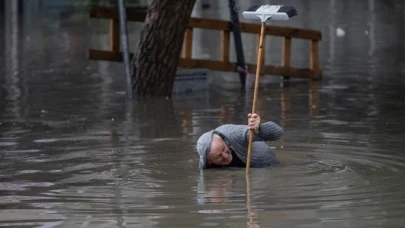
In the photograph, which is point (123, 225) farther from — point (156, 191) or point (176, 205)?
point (156, 191)

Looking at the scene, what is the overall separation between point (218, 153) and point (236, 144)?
0.25 meters

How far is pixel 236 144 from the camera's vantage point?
10133 mm

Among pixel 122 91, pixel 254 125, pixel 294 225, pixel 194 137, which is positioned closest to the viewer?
pixel 294 225

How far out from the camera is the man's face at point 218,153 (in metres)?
9.91

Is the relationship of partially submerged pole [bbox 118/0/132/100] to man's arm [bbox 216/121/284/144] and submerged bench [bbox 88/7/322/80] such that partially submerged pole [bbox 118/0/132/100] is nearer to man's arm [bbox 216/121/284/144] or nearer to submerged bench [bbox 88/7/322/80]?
submerged bench [bbox 88/7/322/80]

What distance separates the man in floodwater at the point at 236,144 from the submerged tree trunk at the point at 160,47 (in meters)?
6.66

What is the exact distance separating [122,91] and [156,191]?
911 centimetres

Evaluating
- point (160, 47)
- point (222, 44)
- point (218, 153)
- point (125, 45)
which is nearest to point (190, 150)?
point (218, 153)

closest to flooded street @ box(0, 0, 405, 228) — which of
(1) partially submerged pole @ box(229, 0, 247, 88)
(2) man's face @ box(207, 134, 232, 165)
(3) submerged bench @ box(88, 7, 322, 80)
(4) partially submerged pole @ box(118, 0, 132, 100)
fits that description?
(2) man's face @ box(207, 134, 232, 165)

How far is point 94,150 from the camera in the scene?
11.8 metres

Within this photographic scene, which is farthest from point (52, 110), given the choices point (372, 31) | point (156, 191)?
point (372, 31)

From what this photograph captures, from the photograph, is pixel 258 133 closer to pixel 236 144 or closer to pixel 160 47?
pixel 236 144

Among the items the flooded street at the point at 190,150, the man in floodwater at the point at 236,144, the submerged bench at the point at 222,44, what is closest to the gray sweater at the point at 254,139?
the man in floodwater at the point at 236,144

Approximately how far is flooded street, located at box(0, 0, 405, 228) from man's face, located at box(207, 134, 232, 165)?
127mm
